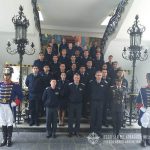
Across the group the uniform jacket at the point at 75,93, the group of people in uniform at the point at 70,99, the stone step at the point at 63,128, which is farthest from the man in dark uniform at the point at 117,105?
the uniform jacket at the point at 75,93

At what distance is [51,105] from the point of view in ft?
22.7

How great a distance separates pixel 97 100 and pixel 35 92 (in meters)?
1.79

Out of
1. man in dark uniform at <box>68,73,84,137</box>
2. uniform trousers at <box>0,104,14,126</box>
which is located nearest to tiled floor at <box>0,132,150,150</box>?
man in dark uniform at <box>68,73,84,137</box>

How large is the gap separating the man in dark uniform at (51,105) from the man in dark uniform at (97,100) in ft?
3.24

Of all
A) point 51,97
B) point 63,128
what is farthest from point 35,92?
point 63,128

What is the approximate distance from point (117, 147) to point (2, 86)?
320 centimetres

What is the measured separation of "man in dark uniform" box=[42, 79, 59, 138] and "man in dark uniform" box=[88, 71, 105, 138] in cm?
99

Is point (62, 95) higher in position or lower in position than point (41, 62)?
lower

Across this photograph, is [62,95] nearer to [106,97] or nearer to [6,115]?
[106,97]

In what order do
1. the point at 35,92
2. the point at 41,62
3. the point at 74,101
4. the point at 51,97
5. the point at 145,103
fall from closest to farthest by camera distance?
the point at 145,103
the point at 51,97
the point at 74,101
the point at 35,92
the point at 41,62

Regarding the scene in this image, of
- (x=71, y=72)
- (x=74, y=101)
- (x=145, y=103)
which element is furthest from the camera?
(x=71, y=72)

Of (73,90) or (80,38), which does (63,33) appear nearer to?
(80,38)

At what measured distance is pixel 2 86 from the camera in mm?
6344

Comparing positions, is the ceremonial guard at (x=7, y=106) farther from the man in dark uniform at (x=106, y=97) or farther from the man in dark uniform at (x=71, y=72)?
the man in dark uniform at (x=106, y=97)
